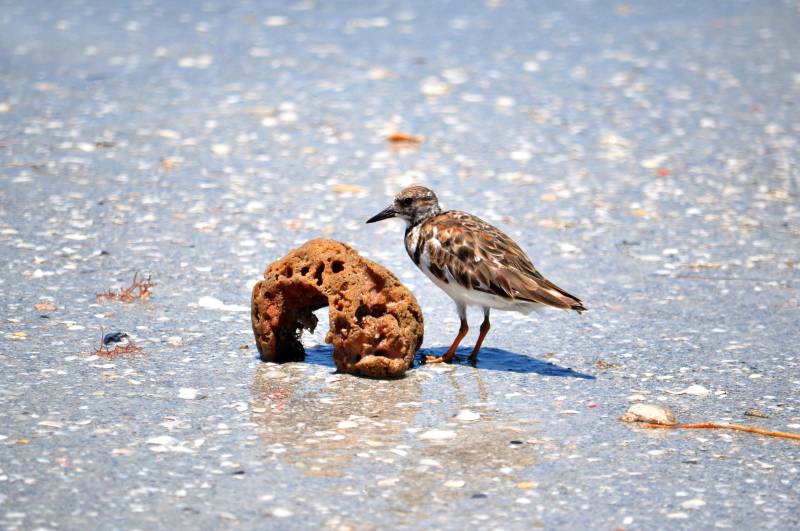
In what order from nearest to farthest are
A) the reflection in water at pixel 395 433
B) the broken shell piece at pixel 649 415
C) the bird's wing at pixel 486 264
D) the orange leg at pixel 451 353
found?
the reflection in water at pixel 395 433
the broken shell piece at pixel 649 415
the bird's wing at pixel 486 264
the orange leg at pixel 451 353

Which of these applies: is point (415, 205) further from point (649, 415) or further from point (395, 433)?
point (649, 415)

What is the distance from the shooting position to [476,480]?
18.6ft

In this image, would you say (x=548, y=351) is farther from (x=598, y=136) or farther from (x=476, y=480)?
(x=598, y=136)

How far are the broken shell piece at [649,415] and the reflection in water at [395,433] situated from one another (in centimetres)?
Answer: 59

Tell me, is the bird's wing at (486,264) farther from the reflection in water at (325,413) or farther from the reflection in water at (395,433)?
the reflection in water at (325,413)

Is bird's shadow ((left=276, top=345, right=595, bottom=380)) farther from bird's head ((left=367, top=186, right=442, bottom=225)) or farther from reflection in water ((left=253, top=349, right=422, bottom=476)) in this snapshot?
bird's head ((left=367, top=186, right=442, bottom=225))

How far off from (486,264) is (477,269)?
0.07m

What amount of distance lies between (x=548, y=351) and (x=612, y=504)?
2.39m

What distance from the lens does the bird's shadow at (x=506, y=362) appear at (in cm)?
734

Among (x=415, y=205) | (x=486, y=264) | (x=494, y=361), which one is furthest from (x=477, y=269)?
(x=415, y=205)

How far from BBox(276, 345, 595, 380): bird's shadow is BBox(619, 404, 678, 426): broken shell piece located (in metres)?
0.70

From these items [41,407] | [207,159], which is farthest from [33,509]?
[207,159]

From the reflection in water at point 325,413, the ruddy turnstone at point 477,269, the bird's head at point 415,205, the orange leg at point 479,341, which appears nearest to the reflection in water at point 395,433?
the reflection in water at point 325,413

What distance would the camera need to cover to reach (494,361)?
7586mm
